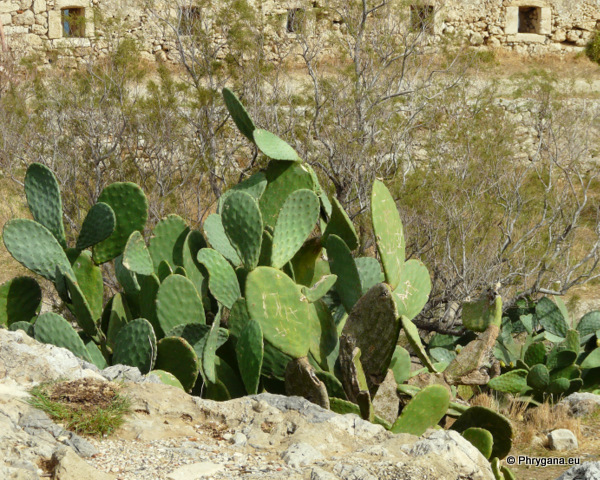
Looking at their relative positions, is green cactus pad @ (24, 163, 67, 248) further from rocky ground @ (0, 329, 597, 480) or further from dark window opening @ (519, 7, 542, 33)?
dark window opening @ (519, 7, 542, 33)

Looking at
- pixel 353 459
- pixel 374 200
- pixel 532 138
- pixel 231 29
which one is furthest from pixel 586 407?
pixel 532 138

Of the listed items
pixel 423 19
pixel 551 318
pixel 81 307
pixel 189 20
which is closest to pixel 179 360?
pixel 81 307

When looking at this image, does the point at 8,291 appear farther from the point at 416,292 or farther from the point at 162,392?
the point at 416,292

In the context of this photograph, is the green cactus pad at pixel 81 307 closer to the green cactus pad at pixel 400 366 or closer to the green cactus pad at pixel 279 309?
the green cactus pad at pixel 279 309

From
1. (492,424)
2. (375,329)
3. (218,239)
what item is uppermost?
(218,239)

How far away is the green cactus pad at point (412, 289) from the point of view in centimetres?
372

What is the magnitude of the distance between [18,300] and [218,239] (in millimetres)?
1017

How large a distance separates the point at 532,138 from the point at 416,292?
9900mm

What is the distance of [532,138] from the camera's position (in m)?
13.0

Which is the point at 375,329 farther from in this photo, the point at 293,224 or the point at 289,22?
the point at 289,22

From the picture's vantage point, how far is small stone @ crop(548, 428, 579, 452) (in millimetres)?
4633

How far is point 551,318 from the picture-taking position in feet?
18.4

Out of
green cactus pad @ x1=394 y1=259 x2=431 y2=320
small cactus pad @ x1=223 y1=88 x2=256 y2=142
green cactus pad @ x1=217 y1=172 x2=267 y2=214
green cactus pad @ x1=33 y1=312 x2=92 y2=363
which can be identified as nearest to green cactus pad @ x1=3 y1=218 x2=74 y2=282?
green cactus pad @ x1=33 y1=312 x2=92 y2=363

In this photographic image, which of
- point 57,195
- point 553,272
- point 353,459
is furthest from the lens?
point 553,272
